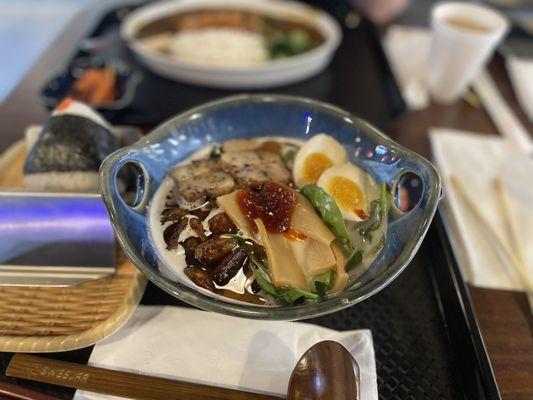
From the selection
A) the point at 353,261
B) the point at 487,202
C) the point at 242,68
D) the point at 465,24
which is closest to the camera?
the point at 353,261

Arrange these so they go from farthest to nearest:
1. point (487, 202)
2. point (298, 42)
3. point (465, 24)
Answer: point (298, 42)
point (465, 24)
point (487, 202)

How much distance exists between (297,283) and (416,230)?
331 mm

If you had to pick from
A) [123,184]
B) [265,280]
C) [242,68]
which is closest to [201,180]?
[123,184]

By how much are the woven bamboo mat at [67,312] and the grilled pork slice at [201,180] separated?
295mm

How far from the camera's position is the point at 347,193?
1297mm

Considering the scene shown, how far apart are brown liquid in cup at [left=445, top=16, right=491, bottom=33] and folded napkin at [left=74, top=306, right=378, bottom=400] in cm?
182

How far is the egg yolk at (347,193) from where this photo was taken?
4.18ft

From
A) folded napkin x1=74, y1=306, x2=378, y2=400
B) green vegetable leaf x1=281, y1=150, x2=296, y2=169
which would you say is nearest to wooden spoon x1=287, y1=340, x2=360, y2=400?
folded napkin x1=74, y1=306, x2=378, y2=400

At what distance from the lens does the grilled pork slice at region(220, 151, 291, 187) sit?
1339 millimetres

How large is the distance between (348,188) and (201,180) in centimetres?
45

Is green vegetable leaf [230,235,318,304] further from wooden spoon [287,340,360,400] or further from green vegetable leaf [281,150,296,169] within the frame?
green vegetable leaf [281,150,296,169]

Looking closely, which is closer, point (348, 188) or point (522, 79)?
point (348, 188)

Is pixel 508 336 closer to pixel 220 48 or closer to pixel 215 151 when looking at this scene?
pixel 215 151

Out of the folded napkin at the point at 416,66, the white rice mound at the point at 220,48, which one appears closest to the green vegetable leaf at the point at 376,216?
the folded napkin at the point at 416,66
